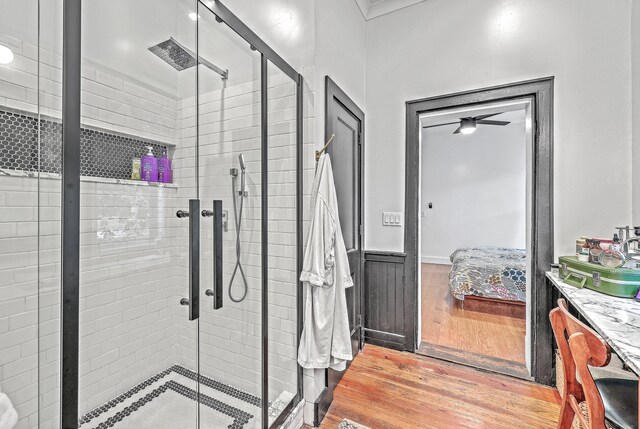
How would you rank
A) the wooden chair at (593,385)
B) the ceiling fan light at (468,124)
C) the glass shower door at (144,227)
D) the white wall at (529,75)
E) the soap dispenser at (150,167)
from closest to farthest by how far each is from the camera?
the wooden chair at (593,385), the glass shower door at (144,227), the soap dispenser at (150,167), the white wall at (529,75), the ceiling fan light at (468,124)

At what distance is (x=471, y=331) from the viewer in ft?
9.69

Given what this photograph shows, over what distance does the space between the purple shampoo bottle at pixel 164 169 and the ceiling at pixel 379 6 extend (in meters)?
2.18

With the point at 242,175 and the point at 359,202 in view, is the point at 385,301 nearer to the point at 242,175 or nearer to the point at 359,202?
the point at 359,202

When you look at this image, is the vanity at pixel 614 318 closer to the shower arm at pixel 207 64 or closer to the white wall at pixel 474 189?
the shower arm at pixel 207 64

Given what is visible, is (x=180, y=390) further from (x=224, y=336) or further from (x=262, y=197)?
(x=262, y=197)

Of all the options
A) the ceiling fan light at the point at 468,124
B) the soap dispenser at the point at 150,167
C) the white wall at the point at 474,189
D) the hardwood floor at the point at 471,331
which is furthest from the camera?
the white wall at the point at 474,189

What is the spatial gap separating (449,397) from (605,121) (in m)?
2.13

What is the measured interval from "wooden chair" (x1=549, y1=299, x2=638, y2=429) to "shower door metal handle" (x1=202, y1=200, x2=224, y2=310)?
144 cm

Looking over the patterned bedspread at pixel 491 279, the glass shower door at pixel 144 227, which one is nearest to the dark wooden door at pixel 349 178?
the glass shower door at pixel 144 227

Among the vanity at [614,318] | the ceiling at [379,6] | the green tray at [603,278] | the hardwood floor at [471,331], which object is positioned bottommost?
the hardwood floor at [471,331]

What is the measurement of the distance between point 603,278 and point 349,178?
165cm

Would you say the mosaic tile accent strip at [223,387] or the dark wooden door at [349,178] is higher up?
the dark wooden door at [349,178]

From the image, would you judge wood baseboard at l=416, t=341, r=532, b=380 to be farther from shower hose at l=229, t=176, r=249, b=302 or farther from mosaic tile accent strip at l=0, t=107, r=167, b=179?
mosaic tile accent strip at l=0, t=107, r=167, b=179

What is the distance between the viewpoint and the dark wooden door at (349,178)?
2070 millimetres
